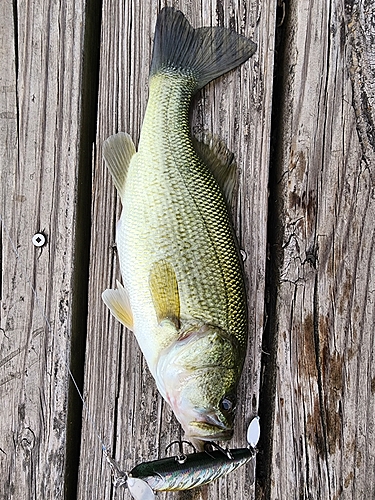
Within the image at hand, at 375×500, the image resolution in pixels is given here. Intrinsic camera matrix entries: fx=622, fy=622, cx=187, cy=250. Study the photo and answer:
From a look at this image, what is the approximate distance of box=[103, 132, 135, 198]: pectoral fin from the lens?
1.57 metres

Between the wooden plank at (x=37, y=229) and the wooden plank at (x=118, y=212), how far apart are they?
7 centimetres

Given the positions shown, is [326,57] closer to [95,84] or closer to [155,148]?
[155,148]

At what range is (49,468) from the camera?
159cm

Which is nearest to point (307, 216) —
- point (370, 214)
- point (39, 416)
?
point (370, 214)

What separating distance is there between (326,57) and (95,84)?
62cm

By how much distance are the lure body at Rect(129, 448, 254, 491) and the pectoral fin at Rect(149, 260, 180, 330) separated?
0.99ft

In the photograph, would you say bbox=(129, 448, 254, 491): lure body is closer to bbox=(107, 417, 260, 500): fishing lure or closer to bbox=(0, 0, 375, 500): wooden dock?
bbox=(107, 417, 260, 500): fishing lure

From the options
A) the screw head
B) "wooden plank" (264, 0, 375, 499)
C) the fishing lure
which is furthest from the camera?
the screw head

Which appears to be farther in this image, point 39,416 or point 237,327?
point 39,416

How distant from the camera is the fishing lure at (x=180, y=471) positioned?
4.44 ft

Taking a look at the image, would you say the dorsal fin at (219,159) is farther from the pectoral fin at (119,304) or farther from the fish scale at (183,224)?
the pectoral fin at (119,304)

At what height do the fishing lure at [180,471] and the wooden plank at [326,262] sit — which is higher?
the wooden plank at [326,262]

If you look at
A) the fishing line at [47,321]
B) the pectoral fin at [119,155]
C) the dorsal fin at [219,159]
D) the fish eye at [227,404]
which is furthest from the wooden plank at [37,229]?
the fish eye at [227,404]

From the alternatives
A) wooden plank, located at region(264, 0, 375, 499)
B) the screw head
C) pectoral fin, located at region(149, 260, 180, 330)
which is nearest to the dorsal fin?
wooden plank, located at region(264, 0, 375, 499)
